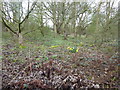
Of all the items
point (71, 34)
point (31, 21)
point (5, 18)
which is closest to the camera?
point (5, 18)

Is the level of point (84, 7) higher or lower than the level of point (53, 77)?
higher

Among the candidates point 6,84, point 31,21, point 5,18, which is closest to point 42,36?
point 31,21

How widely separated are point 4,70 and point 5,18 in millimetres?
4894

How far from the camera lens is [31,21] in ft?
27.6

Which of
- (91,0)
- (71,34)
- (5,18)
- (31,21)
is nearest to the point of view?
(5,18)

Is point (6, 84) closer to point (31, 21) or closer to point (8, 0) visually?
point (8, 0)

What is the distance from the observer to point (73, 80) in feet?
7.85

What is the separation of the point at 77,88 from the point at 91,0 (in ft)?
34.6

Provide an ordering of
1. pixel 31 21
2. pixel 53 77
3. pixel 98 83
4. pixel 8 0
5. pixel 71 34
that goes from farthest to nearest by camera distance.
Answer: pixel 71 34
pixel 31 21
pixel 8 0
pixel 53 77
pixel 98 83

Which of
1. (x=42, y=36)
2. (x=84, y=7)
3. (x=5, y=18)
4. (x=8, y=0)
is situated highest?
(x=84, y=7)

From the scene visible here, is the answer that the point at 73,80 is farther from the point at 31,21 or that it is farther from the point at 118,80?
the point at 31,21

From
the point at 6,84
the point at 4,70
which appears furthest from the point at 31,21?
the point at 6,84

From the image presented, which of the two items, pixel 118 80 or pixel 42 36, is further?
pixel 42 36

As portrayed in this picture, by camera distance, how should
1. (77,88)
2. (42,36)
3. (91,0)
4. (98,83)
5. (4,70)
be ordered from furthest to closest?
(42,36) < (91,0) < (4,70) < (98,83) < (77,88)
